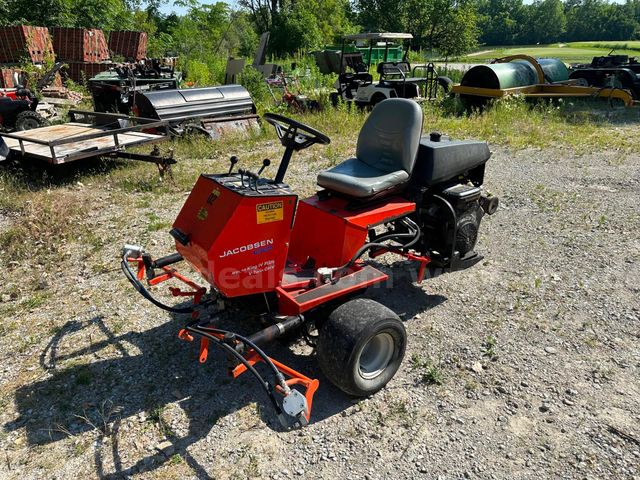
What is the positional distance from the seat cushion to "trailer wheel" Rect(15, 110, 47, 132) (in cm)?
758

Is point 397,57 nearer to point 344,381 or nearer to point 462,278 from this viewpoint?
point 462,278

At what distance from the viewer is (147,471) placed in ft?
8.16

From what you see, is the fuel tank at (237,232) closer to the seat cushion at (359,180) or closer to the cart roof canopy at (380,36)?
the seat cushion at (359,180)

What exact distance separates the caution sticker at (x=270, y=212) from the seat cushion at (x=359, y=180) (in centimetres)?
72

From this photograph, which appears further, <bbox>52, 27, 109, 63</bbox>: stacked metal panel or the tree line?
the tree line

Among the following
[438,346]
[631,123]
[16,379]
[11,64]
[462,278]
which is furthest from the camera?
[11,64]

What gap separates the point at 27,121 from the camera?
8.80 metres

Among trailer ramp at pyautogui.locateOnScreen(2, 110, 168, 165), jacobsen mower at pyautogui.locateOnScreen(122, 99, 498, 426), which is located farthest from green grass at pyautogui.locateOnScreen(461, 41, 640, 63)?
jacobsen mower at pyautogui.locateOnScreen(122, 99, 498, 426)

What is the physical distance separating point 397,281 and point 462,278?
59 centimetres

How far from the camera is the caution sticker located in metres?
2.70

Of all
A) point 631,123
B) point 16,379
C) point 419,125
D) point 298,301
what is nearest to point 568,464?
point 298,301

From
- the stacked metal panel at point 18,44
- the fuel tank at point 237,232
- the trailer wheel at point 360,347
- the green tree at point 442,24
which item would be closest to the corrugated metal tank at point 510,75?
the trailer wheel at point 360,347

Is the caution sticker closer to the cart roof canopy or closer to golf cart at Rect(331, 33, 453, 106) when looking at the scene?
golf cart at Rect(331, 33, 453, 106)

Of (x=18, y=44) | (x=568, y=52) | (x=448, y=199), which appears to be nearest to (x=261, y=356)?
(x=448, y=199)
